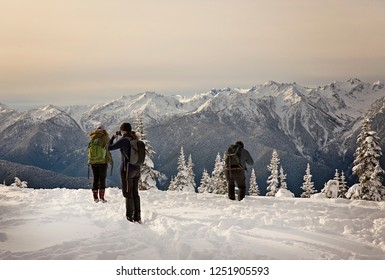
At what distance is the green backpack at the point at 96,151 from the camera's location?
35.2 feet

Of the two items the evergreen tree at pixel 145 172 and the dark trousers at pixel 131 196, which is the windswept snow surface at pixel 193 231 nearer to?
the dark trousers at pixel 131 196

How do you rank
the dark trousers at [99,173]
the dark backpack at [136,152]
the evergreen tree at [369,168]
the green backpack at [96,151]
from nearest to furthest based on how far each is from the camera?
the dark backpack at [136,152], the green backpack at [96,151], the dark trousers at [99,173], the evergreen tree at [369,168]

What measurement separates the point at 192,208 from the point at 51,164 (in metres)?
126

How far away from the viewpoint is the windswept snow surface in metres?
7.31

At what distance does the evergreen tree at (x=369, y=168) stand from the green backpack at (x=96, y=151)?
1941 cm

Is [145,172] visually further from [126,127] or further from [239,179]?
[126,127]

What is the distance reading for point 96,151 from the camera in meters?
10.7

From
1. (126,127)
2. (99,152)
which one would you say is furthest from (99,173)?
(126,127)

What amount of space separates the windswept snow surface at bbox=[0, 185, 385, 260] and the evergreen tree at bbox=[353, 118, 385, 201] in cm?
1522

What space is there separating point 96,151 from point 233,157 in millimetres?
Answer: 4184

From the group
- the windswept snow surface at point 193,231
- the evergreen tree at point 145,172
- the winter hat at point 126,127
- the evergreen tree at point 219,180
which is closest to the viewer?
the windswept snow surface at point 193,231

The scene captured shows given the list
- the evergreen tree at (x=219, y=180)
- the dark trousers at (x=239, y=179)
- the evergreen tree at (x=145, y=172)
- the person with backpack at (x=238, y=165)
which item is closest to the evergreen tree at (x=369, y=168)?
the evergreen tree at (x=145, y=172)
